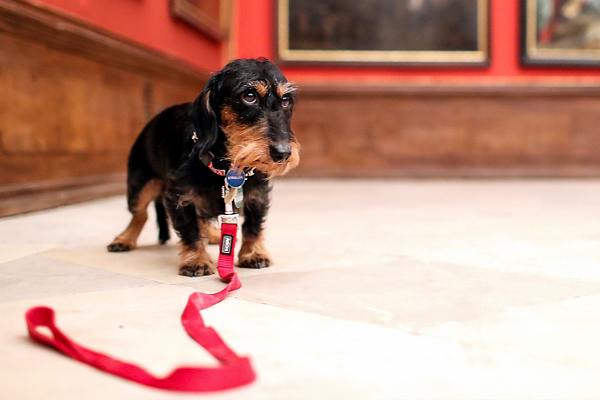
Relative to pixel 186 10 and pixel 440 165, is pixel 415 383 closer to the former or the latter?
pixel 186 10

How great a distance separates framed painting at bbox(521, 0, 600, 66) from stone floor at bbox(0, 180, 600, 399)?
13.2ft

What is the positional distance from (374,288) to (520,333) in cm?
A: 49

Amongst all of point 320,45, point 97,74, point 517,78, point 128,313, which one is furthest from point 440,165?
point 128,313

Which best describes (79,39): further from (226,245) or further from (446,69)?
(446,69)

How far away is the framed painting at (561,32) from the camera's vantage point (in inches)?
251

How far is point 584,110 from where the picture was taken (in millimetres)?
6359

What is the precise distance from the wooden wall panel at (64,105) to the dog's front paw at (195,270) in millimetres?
1614

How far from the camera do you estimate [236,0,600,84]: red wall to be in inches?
253

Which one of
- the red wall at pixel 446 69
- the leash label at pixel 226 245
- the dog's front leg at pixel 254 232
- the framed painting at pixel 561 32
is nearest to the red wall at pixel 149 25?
the red wall at pixel 446 69

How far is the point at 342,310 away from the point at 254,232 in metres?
0.68

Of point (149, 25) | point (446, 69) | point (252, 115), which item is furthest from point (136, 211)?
point (446, 69)

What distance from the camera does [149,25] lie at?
4.70m

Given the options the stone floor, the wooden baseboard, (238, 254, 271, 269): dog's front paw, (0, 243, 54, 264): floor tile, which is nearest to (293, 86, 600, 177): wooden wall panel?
the wooden baseboard

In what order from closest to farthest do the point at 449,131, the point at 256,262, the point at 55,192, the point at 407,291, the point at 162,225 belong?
the point at 407,291
the point at 256,262
the point at 162,225
the point at 55,192
the point at 449,131
